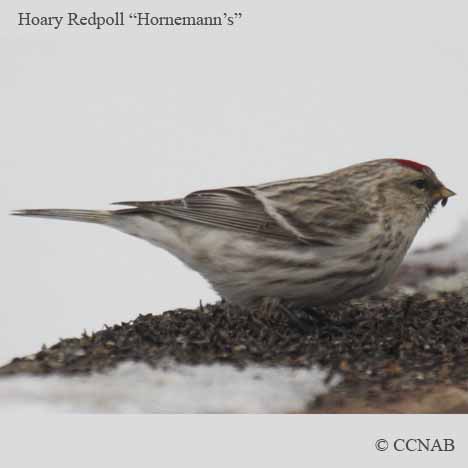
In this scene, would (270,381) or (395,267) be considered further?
(395,267)

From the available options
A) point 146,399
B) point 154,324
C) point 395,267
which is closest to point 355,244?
point 395,267

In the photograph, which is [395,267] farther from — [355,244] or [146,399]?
[146,399]

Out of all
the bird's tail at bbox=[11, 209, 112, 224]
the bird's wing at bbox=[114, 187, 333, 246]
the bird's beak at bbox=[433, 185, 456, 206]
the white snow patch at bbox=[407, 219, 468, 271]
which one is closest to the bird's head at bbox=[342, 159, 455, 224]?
the bird's beak at bbox=[433, 185, 456, 206]

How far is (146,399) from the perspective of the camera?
2748 mm

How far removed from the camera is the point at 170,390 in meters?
2.82

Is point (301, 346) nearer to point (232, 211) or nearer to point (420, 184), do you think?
point (232, 211)

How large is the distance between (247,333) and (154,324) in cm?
44

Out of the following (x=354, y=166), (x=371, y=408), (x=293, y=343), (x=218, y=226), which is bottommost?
(x=371, y=408)

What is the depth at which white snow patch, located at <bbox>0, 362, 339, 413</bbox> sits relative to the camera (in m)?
2.74

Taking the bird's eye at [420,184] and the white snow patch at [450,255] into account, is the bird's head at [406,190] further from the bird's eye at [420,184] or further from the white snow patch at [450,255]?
the white snow patch at [450,255]

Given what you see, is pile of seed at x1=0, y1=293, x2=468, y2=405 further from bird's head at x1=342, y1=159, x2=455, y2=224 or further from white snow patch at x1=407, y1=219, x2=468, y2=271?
white snow patch at x1=407, y1=219, x2=468, y2=271

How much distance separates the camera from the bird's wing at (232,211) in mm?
3732

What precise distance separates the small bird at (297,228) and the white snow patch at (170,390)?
71cm

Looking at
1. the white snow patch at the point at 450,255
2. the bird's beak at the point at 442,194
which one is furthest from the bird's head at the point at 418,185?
the white snow patch at the point at 450,255
